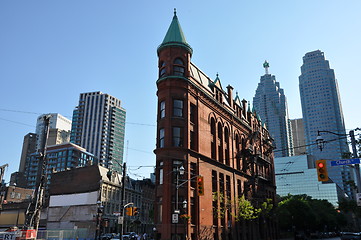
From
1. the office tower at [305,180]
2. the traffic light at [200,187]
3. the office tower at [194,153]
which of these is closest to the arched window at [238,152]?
the office tower at [194,153]

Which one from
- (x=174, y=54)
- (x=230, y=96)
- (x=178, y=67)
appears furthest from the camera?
(x=230, y=96)

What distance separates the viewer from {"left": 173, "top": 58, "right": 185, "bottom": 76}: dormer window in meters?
42.2

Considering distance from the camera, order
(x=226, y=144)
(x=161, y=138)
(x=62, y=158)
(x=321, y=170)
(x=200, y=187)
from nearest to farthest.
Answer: (x=321, y=170), (x=200, y=187), (x=161, y=138), (x=226, y=144), (x=62, y=158)

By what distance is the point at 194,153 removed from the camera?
4084 centimetres

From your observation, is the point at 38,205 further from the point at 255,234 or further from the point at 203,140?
the point at 255,234

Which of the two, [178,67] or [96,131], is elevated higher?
[96,131]

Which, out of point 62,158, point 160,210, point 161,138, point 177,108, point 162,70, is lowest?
point 160,210

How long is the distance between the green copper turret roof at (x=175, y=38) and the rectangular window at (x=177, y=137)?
11.2 metres

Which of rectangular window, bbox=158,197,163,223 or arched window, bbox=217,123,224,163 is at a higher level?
arched window, bbox=217,123,224,163

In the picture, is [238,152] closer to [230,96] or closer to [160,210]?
[230,96]

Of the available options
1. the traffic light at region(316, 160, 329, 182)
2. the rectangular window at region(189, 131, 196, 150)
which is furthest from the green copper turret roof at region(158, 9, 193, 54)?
the traffic light at region(316, 160, 329, 182)

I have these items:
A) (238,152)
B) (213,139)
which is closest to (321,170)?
(213,139)

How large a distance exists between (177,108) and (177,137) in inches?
148

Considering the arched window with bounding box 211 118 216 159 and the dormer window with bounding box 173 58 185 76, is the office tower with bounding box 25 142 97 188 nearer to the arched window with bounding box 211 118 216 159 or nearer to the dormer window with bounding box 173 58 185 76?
the arched window with bounding box 211 118 216 159
